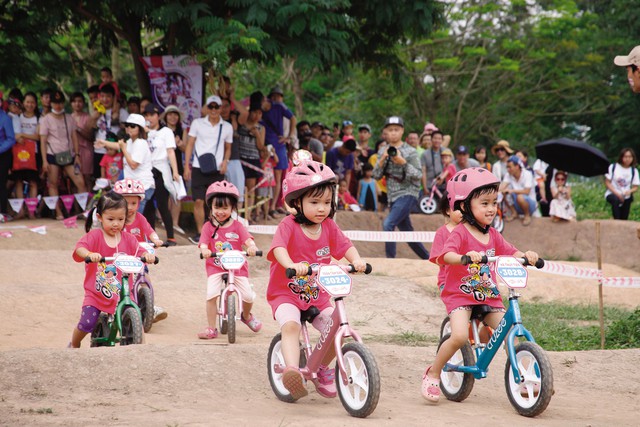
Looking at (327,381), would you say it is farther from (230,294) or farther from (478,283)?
(230,294)

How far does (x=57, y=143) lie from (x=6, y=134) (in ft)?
2.50

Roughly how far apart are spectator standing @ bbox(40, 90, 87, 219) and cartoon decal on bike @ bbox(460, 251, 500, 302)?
9.91 meters

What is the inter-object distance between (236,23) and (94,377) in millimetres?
7774

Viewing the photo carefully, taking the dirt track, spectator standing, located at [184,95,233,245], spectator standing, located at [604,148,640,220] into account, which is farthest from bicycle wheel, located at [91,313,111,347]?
spectator standing, located at [604,148,640,220]

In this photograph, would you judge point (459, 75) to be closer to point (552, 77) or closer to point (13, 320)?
point (552, 77)

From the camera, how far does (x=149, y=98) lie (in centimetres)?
1534

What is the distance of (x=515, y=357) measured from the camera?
5.90m

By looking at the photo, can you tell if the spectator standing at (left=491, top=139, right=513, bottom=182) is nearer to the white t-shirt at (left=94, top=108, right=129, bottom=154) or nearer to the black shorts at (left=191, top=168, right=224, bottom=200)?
the black shorts at (left=191, top=168, right=224, bottom=200)

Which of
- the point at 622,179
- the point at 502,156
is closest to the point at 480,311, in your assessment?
the point at 502,156

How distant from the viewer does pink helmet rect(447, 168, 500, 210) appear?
617 cm

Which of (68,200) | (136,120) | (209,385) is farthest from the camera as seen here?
(68,200)

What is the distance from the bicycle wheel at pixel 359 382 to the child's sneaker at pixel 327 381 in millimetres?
394

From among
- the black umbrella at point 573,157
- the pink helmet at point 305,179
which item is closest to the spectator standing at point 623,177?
the black umbrella at point 573,157

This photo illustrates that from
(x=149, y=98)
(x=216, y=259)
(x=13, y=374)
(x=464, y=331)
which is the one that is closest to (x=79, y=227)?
(x=149, y=98)
